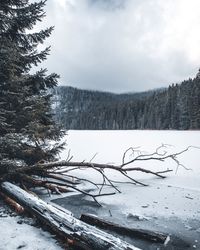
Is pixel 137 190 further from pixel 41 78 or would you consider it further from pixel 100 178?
pixel 41 78

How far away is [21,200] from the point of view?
6.48 meters

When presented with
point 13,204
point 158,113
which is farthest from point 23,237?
point 158,113

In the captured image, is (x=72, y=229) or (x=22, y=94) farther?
(x=22, y=94)

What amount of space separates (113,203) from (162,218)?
5.11ft

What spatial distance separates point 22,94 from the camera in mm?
8852

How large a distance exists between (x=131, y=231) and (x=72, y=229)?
3.91 feet

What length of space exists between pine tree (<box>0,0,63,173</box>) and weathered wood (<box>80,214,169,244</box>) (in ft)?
10.2

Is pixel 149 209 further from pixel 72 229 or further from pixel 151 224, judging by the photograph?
pixel 72 229

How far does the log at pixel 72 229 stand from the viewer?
4.15 meters

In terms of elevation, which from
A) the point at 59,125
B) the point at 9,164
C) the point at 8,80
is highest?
the point at 8,80

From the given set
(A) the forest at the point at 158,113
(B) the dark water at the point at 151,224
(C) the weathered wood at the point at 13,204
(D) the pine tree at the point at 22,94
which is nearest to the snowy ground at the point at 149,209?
(B) the dark water at the point at 151,224

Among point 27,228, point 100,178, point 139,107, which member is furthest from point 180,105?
point 27,228

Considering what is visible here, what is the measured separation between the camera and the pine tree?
27.6 ft

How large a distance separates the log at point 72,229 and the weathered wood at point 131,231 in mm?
608
